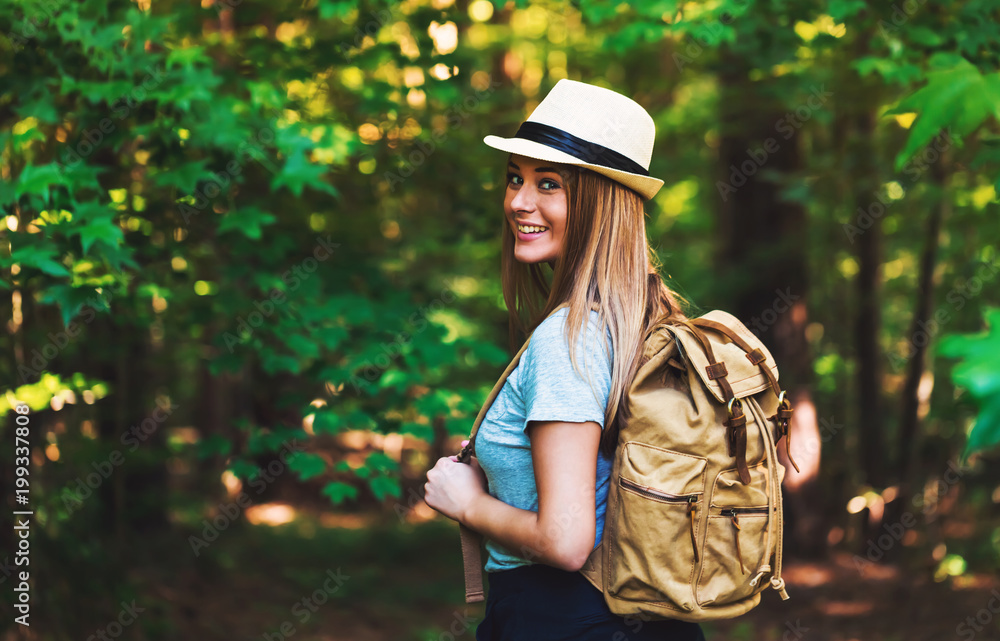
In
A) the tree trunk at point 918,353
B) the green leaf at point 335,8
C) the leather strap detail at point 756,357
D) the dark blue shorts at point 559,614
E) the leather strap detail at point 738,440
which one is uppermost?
the green leaf at point 335,8

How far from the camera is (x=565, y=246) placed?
1.79 metres

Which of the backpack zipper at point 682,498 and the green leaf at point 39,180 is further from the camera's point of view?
the green leaf at point 39,180

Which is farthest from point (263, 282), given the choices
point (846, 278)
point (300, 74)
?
point (846, 278)

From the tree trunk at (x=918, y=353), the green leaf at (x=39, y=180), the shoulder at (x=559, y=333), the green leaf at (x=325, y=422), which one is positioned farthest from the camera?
the tree trunk at (x=918, y=353)

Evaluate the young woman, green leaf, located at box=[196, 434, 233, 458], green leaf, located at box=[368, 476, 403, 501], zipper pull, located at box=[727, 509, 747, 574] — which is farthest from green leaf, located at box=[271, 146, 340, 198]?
zipper pull, located at box=[727, 509, 747, 574]

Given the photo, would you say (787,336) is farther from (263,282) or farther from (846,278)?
(263,282)

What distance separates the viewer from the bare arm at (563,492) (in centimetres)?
150

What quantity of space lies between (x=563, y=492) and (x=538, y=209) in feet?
2.27

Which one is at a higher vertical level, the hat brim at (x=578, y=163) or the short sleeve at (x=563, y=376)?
the hat brim at (x=578, y=163)

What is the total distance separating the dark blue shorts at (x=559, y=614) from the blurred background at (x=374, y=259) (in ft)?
2.58

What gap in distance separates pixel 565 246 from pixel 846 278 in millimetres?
8696

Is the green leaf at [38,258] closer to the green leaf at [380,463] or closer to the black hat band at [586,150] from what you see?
the green leaf at [380,463]

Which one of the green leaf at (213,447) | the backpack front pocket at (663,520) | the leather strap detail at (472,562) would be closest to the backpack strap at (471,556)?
the leather strap detail at (472,562)

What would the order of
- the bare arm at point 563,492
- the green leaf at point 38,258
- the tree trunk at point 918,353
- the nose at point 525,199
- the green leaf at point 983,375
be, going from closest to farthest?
the green leaf at point 983,375 < the bare arm at point 563,492 < the nose at point 525,199 < the green leaf at point 38,258 < the tree trunk at point 918,353
